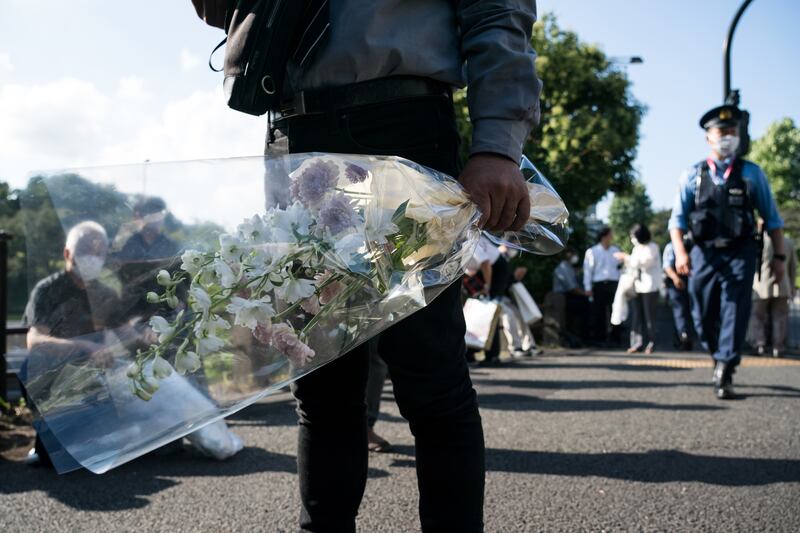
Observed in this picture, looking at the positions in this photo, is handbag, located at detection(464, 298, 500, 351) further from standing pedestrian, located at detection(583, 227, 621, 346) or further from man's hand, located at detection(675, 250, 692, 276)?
standing pedestrian, located at detection(583, 227, 621, 346)

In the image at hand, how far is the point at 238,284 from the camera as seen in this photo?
4.50 feet

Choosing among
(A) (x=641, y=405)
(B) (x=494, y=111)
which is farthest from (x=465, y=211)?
(A) (x=641, y=405)

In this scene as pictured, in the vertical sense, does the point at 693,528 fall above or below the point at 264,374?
below

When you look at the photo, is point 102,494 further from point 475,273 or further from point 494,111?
point 475,273

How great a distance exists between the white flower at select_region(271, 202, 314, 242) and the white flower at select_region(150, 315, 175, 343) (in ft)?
0.88

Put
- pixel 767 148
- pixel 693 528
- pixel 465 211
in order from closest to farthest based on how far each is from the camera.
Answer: pixel 465 211, pixel 693 528, pixel 767 148

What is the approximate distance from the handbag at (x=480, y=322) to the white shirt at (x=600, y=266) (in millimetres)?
4741

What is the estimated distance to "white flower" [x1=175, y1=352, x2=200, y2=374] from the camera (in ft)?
4.40

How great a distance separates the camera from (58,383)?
1.35 m

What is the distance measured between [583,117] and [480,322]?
1820 cm

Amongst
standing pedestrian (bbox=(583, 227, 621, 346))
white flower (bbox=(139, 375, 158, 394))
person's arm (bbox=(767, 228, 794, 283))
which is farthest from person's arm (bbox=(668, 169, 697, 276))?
standing pedestrian (bbox=(583, 227, 621, 346))

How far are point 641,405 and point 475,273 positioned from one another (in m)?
3.16

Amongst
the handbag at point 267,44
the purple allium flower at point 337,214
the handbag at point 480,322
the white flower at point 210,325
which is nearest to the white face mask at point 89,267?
the white flower at point 210,325

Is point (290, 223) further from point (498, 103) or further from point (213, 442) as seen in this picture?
point (213, 442)
